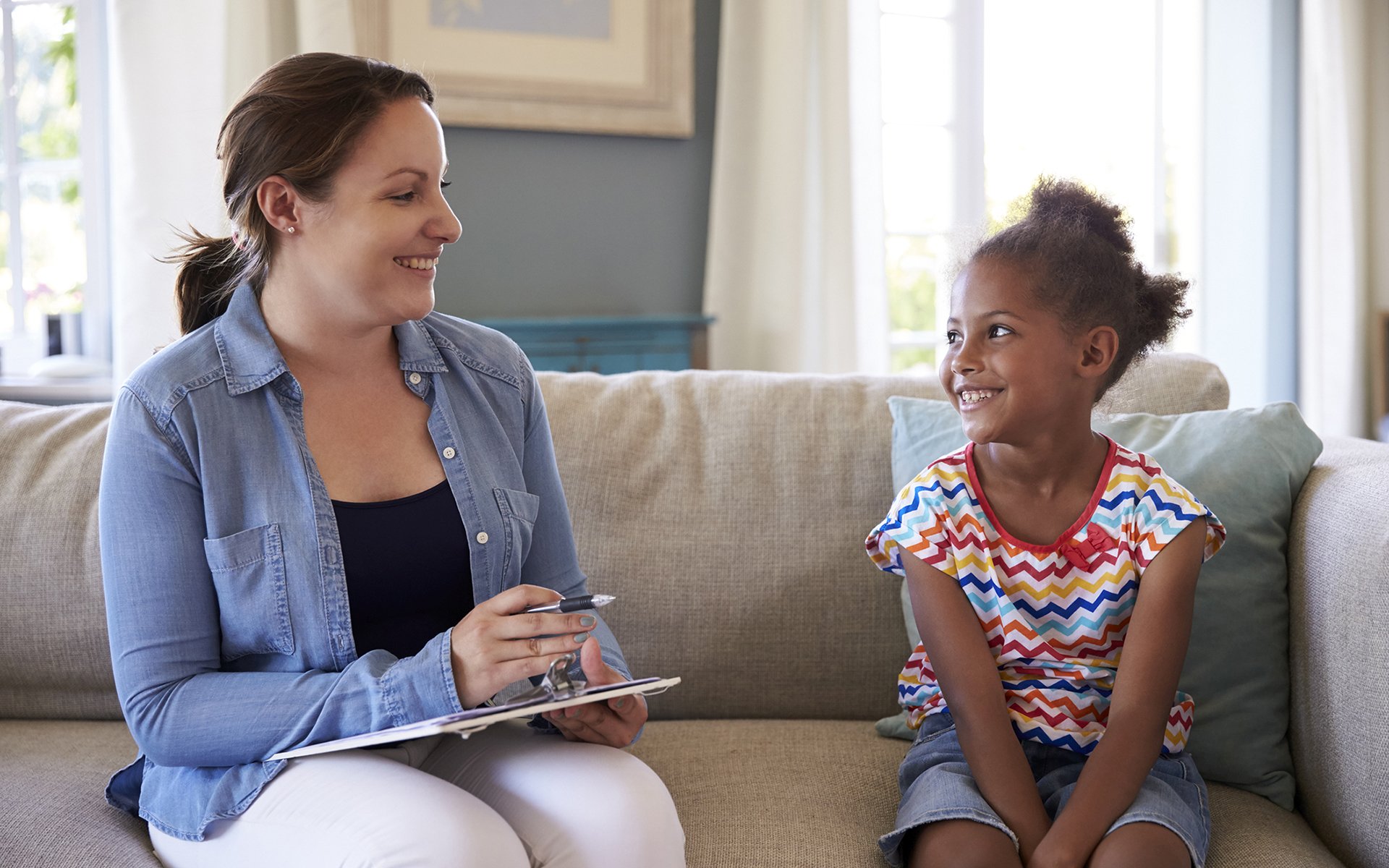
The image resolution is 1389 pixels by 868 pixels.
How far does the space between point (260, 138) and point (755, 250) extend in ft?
7.79

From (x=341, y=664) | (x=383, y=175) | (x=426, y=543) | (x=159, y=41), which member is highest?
(x=159, y=41)

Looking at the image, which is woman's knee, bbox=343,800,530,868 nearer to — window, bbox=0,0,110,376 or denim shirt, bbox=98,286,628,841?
denim shirt, bbox=98,286,628,841

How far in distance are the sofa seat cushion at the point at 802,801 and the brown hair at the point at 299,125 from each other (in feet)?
2.58

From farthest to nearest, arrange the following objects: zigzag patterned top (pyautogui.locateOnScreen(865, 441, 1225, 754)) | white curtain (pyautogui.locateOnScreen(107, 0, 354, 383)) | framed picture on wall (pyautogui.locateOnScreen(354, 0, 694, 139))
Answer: framed picture on wall (pyautogui.locateOnScreen(354, 0, 694, 139)) → white curtain (pyautogui.locateOnScreen(107, 0, 354, 383)) → zigzag patterned top (pyautogui.locateOnScreen(865, 441, 1225, 754))

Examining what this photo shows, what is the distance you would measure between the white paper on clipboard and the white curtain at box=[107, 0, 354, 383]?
2.13 metres

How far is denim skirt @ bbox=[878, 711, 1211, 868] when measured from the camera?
3.80 ft

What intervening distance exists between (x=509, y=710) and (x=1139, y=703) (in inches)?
26.4

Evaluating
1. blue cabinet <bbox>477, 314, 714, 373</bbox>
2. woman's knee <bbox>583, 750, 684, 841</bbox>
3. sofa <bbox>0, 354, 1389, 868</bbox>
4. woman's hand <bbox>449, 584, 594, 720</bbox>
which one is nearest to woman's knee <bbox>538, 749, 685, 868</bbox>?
woman's knee <bbox>583, 750, 684, 841</bbox>

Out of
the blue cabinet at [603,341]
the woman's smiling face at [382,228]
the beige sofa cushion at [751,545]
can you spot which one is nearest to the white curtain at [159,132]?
the blue cabinet at [603,341]

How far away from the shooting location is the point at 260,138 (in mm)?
1195

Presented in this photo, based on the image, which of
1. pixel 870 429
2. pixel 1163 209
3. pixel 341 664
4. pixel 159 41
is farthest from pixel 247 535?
pixel 1163 209

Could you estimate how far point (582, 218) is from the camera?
136 inches

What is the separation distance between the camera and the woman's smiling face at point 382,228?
3.92 feet

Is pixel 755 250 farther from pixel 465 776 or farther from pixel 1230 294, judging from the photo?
pixel 465 776
